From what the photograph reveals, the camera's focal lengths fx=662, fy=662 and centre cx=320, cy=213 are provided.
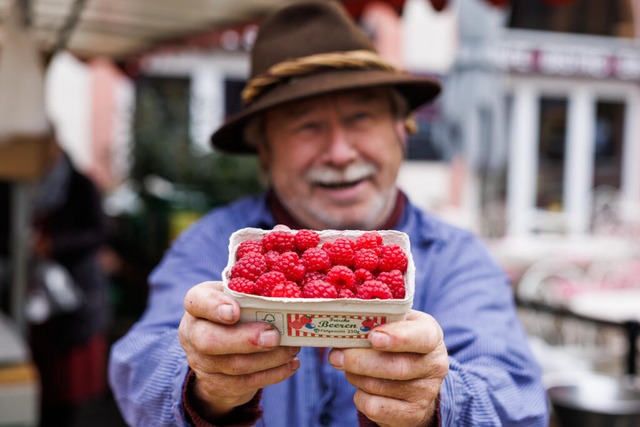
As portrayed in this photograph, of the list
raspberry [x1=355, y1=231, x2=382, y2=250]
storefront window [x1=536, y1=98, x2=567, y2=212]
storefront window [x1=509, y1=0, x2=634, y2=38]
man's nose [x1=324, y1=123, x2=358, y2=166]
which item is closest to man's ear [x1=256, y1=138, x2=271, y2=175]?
man's nose [x1=324, y1=123, x2=358, y2=166]

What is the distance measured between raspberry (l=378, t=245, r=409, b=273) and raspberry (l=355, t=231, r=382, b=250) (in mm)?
17

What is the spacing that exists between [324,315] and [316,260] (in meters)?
0.08

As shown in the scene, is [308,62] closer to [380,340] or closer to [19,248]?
[380,340]

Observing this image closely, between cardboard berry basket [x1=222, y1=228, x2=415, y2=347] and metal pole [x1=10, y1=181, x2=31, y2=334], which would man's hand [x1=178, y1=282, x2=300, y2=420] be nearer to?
cardboard berry basket [x1=222, y1=228, x2=415, y2=347]

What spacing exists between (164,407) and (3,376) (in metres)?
1.73

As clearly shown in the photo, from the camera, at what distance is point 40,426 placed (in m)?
4.09

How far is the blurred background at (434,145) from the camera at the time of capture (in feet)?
10.5

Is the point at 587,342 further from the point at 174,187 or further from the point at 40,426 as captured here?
the point at 40,426

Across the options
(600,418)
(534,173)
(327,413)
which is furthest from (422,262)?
(534,173)

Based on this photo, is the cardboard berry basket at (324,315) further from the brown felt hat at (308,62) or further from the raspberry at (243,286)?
the brown felt hat at (308,62)

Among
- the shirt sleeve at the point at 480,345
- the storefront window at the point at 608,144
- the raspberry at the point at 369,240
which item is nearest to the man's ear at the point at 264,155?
the shirt sleeve at the point at 480,345

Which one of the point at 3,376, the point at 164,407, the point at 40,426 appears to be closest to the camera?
the point at 164,407

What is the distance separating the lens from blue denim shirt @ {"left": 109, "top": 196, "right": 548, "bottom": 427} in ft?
4.01

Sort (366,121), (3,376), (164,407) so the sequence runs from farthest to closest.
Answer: (3,376)
(366,121)
(164,407)
